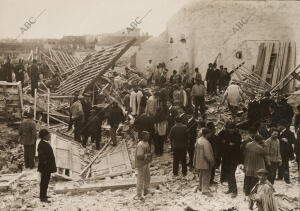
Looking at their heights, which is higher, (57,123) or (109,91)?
(109,91)

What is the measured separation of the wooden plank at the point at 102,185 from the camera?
10.3 m

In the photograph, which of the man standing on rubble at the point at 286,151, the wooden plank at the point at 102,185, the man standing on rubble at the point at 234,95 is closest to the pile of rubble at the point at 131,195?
the wooden plank at the point at 102,185

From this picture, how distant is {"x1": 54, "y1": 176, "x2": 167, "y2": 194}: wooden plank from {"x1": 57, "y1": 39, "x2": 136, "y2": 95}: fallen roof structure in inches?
249

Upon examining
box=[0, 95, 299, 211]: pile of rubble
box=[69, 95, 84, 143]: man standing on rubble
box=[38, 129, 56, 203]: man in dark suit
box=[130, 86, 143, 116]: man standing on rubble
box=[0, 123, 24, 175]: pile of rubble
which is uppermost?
box=[130, 86, 143, 116]: man standing on rubble

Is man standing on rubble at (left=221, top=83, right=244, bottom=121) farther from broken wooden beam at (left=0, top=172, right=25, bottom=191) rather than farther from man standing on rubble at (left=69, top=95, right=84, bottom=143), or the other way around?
broken wooden beam at (left=0, top=172, right=25, bottom=191)

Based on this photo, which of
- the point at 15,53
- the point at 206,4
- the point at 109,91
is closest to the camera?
the point at 109,91

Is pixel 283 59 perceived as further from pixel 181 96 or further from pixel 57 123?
pixel 57 123

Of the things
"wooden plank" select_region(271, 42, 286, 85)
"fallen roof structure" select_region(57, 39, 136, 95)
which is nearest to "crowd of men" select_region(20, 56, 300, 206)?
"fallen roof structure" select_region(57, 39, 136, 95)

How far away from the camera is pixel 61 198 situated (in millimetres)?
9906

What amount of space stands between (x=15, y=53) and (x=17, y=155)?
85.5 feet

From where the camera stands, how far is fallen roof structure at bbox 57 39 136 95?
54.1 ft

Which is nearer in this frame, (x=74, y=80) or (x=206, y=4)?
(x=74, y=80)

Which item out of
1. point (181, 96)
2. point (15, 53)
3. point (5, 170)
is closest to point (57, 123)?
point (5, 170)

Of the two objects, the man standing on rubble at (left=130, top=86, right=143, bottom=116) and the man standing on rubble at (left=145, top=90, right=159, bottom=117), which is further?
the man standing on rubble at (left=130, top=86, right=143, bottom=116)
